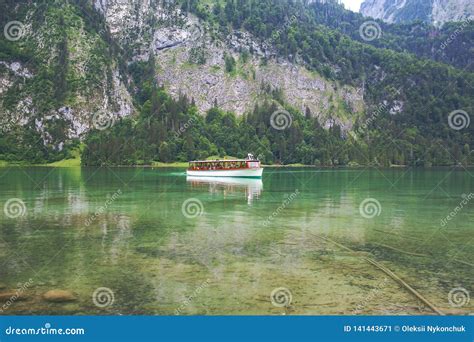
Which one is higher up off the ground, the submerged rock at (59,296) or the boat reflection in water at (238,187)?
the submerged rock at (59,296)

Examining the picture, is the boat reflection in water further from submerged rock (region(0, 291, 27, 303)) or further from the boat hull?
submerged rock (region(0, 291, 27, 303))

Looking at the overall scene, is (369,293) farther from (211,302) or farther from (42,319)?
(42,319)

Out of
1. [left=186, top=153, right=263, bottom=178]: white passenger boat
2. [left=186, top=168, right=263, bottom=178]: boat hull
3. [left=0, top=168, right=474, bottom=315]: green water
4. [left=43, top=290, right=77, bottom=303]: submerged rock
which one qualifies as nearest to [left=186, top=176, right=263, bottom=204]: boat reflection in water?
[left=186, top=168, right=263, bottom=178]: boat hull

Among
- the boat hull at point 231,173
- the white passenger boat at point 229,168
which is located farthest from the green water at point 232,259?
the white passenger boat at point 229,168

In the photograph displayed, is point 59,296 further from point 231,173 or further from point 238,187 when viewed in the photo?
point 231,173

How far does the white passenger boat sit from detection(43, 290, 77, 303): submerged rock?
340ft

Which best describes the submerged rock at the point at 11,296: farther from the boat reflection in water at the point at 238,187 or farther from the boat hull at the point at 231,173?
the boat hull at the point at 231,173

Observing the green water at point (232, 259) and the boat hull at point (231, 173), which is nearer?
the green water at point (232, 259)

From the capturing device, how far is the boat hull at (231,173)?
12288 cm

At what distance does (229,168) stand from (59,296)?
113m

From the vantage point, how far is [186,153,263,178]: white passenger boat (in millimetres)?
124062

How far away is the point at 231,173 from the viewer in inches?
5143

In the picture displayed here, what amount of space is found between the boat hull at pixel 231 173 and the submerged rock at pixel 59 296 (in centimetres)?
10358

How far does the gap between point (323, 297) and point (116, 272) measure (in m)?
10.6
